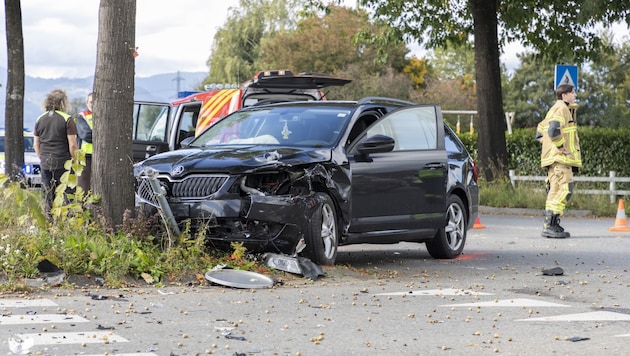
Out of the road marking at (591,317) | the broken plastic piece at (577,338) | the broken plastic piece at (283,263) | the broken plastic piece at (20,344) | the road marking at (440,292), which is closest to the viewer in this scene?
the broken plastic piece at (20,344)

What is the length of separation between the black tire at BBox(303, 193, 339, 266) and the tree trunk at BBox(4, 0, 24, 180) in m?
9.39

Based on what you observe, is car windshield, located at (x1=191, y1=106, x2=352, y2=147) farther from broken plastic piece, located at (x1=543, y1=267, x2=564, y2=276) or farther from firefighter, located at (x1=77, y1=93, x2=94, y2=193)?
firefighter, located at (x1=77, y1=93, x2=94, y2=193)

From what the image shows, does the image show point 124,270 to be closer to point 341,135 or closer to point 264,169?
point 264,169

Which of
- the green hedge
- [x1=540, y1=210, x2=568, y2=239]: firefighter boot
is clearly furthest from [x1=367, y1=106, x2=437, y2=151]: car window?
the green hedge

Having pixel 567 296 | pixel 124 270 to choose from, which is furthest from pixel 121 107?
pixel 567 296

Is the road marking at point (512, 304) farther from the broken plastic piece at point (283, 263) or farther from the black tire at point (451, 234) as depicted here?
the black tire at point (451, 234)

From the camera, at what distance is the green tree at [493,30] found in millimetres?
24188

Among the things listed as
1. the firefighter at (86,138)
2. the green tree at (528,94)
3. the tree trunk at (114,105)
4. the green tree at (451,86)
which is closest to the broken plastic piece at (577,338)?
the tree trunk at (114,105)

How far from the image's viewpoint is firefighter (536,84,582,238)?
14.8 meters

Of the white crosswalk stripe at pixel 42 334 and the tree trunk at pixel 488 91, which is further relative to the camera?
the tree trunk at pixel 488 91

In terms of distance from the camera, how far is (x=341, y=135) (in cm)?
1080

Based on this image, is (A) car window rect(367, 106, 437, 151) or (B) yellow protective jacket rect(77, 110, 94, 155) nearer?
(A) car window rect(367, 106, 437, 151)

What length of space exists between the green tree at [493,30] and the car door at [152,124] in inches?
320

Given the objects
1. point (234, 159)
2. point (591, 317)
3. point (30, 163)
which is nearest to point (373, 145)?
point (234, 159)
